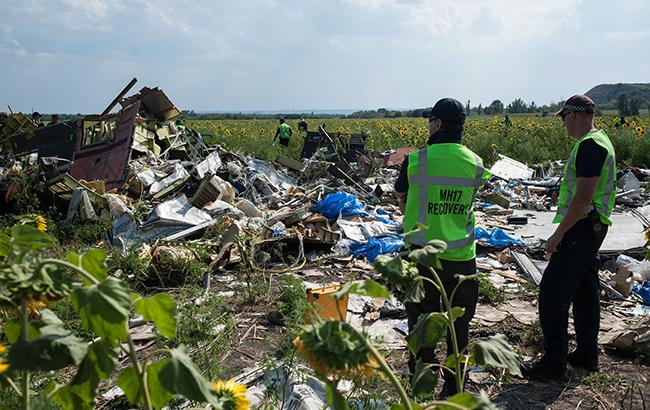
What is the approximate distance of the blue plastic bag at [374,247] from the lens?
7.24m

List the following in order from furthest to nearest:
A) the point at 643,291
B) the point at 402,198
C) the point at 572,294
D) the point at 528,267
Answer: the point at 528,267 < the point at 643,291 < the point at 572,294 < the point at 402,198

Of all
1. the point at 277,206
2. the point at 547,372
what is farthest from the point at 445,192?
the point at 277,206

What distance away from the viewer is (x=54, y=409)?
2.82 m

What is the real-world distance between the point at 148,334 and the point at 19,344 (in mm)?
3934

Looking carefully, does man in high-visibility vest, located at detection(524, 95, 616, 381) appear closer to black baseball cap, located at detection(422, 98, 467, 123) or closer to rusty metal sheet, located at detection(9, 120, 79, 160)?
black baseball cap, located at detection(422, 98, 467, 123)

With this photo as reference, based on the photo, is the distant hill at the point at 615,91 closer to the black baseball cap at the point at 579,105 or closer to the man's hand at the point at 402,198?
the black baseball cap at the point at 579,105

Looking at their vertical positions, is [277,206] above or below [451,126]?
below

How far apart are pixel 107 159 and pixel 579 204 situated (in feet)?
26.3

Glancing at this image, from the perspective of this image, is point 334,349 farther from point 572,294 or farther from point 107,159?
point 107,159

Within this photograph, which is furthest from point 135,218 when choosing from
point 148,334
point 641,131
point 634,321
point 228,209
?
point 641,131

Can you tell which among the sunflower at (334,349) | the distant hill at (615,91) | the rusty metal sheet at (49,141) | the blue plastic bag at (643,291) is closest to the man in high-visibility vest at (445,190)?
the sunflower at (334,349)

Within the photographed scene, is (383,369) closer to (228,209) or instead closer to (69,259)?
(69,259)

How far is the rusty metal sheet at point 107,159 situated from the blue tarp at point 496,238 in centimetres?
576

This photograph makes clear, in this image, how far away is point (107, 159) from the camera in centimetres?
953
